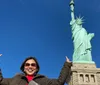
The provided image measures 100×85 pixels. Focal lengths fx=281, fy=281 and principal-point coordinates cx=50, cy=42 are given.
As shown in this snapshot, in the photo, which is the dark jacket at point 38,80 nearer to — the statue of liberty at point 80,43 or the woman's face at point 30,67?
the woman's face at point 30,67

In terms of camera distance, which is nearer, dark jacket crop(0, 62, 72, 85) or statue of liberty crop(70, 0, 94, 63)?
dark jacket crop(0, 62, 72, 85)

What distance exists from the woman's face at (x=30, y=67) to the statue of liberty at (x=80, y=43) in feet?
101

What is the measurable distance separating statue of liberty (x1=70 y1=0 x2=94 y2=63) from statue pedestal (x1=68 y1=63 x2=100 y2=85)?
187 centimetres

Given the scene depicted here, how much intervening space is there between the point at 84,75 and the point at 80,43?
534 centimetres

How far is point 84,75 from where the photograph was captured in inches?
1283

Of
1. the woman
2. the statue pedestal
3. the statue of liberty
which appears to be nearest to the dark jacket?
the woman

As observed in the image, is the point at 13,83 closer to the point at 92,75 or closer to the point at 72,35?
the point at 92,75

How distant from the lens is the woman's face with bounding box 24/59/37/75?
3895mm

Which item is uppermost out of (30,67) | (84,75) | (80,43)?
(80,43)

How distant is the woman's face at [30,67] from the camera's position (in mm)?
3895

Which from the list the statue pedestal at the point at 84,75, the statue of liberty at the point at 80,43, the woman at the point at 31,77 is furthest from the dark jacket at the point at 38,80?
the statue of liberty at the point at 80,43

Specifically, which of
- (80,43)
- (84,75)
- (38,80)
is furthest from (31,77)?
(80,43)

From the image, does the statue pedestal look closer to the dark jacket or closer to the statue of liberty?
the statue of liberty

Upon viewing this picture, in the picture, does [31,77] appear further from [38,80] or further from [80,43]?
[80,43]
